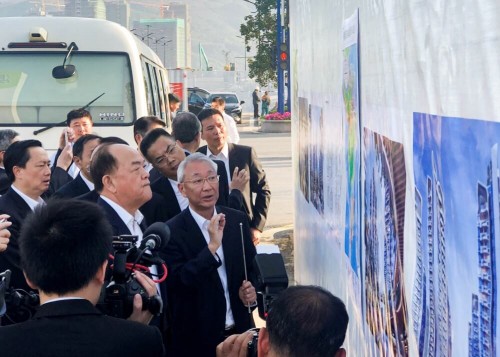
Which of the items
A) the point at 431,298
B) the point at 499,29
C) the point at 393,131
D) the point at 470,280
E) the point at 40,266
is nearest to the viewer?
the point at 499,29

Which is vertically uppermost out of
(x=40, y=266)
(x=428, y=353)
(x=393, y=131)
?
(x=393, y=131)

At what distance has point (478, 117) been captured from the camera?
7.51ft

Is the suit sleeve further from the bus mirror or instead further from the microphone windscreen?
the bus mirror

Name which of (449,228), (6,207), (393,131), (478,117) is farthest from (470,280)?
(6,207)

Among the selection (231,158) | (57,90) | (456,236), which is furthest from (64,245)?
(57,90)

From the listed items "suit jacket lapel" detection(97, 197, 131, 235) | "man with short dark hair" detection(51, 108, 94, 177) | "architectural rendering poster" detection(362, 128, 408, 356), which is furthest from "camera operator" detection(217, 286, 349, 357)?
"man with short dark hair" detection(51, 108, 94, 177)

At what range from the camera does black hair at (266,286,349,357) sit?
2.55m

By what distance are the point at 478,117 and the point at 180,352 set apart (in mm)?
3064

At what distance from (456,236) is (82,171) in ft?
14.0

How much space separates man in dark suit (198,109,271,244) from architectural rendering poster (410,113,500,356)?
4882mm

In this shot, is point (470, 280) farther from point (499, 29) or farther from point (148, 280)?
point (148, 280)

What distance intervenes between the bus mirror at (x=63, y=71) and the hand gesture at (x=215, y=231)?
716cm

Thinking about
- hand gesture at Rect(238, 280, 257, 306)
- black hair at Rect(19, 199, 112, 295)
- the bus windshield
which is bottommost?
hand gesture at Rect(238, 280, 257, 306)

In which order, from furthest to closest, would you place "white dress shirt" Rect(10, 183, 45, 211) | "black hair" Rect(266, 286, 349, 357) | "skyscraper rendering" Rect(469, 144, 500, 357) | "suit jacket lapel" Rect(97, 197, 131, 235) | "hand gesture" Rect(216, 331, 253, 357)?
1. "white dress shirt" Rect(10, 183, 45, 211)
2. "suit jacket lapel" Rect(97, 197, 131, 235)
3. "hand gesture" Rect(216, 331, 253, 357)
4. "black hair" Rect(266, 286, 349, 357)
5. "skyscraper rendering" Rect(469, 144, 500, 357)
